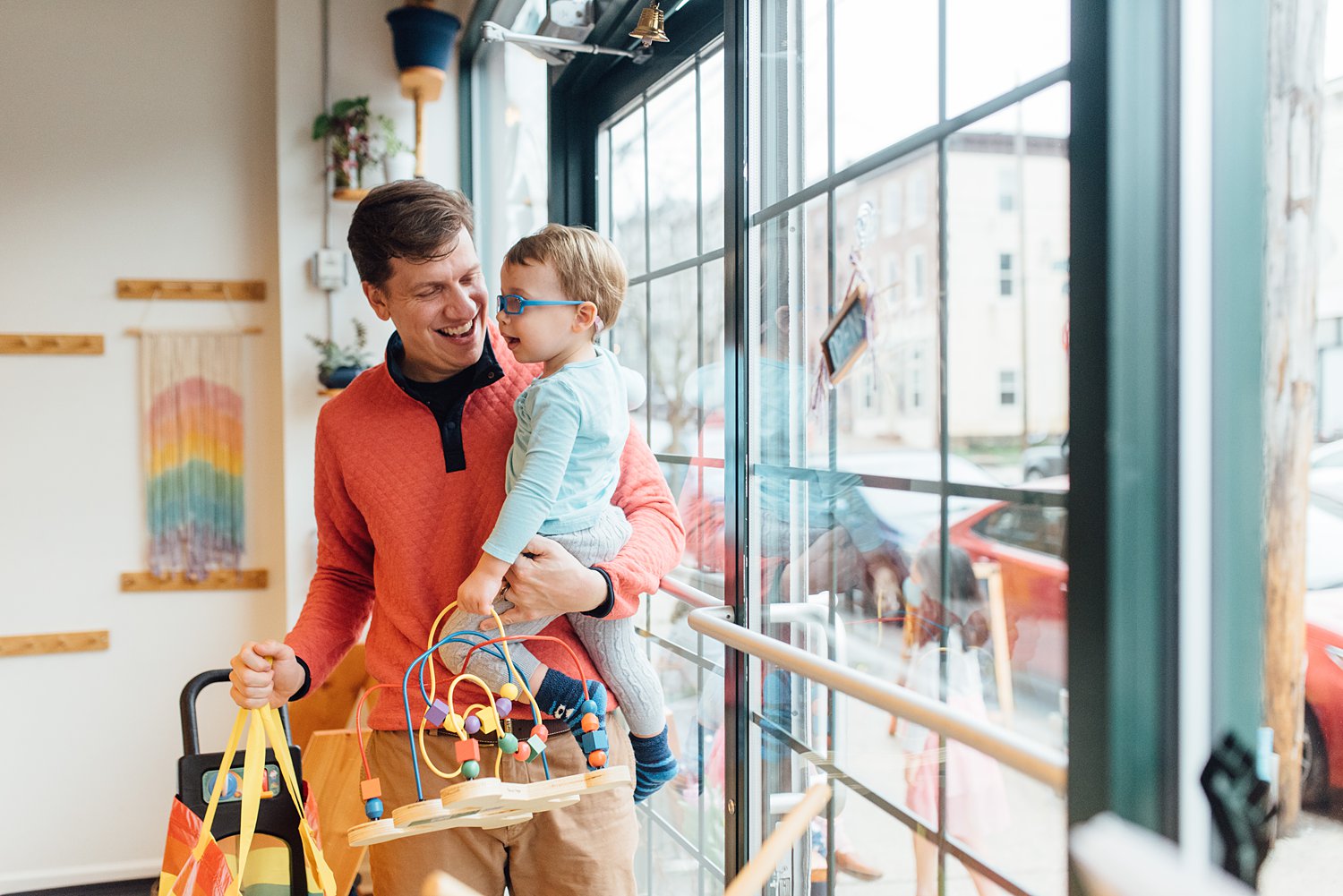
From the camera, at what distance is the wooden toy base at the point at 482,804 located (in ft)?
3.28

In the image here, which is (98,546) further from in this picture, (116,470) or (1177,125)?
(1177,125)

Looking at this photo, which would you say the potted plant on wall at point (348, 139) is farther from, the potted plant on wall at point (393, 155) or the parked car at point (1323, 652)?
the parked car at point (1323, 652)

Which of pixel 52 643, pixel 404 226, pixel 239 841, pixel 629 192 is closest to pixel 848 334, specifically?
pixel 404 226

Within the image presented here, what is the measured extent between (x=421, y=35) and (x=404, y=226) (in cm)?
198

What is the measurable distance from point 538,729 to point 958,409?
1.82 ft

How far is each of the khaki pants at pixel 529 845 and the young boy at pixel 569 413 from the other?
101 millimetres

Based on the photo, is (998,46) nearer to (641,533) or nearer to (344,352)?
(641,533)

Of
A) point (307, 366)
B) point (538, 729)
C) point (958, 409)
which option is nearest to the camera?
point (958, 409)

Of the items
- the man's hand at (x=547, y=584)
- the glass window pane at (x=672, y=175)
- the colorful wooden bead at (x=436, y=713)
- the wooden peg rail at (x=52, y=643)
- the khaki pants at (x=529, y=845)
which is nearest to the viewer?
the colorful wooden bead at (x=436, y=713)

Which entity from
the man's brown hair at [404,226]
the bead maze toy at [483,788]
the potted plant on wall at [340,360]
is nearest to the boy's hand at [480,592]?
the bead maze toy at [483,788]

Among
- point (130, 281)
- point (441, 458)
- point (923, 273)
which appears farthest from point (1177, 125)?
point (130, 281)

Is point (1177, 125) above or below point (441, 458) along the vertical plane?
above

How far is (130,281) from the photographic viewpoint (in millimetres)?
3359

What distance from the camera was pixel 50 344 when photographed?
130 inches
